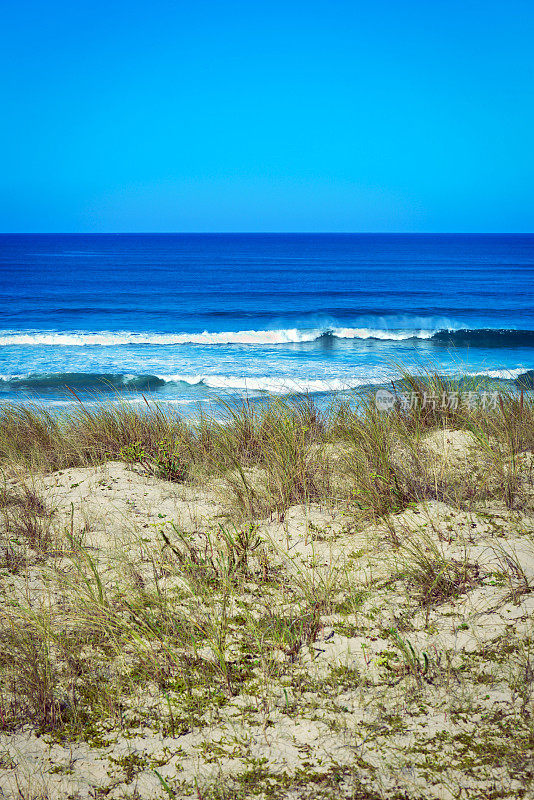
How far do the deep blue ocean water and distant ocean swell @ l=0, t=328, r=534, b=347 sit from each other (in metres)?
0.05

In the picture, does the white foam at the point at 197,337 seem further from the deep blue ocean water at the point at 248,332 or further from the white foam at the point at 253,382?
the white foam at the point at 253,382

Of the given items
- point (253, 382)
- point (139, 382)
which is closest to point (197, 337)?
point (139, 382)

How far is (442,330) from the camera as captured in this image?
67.8 feet

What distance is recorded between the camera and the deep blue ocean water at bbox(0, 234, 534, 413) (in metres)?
13.4

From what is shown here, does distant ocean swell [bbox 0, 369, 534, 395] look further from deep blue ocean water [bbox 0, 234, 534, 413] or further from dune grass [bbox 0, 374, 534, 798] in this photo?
dune grass [bbox 0, 374, 534, 798]

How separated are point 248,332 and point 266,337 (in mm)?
938

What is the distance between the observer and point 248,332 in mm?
20438

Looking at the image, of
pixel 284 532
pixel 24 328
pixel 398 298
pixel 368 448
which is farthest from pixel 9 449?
pixel 398 298

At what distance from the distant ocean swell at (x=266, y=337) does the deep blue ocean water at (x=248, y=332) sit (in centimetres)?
5

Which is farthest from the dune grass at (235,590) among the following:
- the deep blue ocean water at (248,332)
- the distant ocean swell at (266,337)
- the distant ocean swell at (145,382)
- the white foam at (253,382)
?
the distant ocean swell at (266,337)

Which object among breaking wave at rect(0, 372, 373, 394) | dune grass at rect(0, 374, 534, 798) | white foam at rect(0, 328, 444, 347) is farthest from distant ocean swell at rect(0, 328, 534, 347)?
dune grass at rect(0, 374, 534, 798)

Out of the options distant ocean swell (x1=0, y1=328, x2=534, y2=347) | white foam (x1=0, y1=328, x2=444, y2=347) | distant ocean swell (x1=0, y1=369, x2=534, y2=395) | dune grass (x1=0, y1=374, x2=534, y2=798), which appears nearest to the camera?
dune grass (x1=0, y1=374, x2=534, y2=798)

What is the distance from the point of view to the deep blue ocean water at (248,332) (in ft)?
44.0

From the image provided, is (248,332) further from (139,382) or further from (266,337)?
(139,382)
